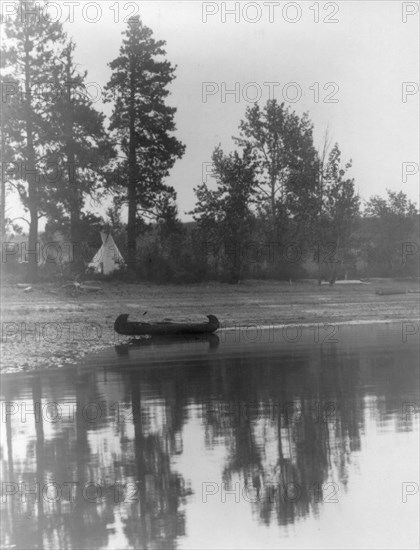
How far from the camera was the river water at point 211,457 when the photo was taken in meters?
10.0

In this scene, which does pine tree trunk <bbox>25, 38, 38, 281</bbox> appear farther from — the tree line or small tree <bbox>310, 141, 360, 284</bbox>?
small tree <bbox>310, 141, 360, 284</bbox>

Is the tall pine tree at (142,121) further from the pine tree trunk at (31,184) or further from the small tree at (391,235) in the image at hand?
the small tree at (391,235)

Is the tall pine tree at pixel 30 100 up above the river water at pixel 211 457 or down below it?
above

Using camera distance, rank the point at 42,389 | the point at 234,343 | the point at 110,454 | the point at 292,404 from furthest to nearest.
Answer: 1. the point at 234,343
2. the point at 42,389
3. the point at 292,404
4. the point at 110,454

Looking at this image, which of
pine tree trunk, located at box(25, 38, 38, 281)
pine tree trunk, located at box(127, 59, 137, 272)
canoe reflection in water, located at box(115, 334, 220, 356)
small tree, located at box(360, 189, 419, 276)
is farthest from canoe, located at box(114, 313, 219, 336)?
small tree, located at box(360, 189, 419, 276)

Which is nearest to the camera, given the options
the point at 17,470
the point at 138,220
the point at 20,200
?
the point at 17,470

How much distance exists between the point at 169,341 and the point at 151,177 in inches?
919

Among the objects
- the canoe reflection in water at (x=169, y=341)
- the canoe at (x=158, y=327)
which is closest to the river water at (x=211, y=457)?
the canoe reflection in water at (x=169, y=341)

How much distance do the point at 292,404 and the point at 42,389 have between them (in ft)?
16.8

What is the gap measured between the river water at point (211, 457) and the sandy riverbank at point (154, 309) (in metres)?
4.24

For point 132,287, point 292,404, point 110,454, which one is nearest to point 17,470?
point 110,454

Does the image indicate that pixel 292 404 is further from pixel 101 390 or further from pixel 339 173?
pixel 339 173

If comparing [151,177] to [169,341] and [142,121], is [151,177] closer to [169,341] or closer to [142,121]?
[142,121]

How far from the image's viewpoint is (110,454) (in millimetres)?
13289
